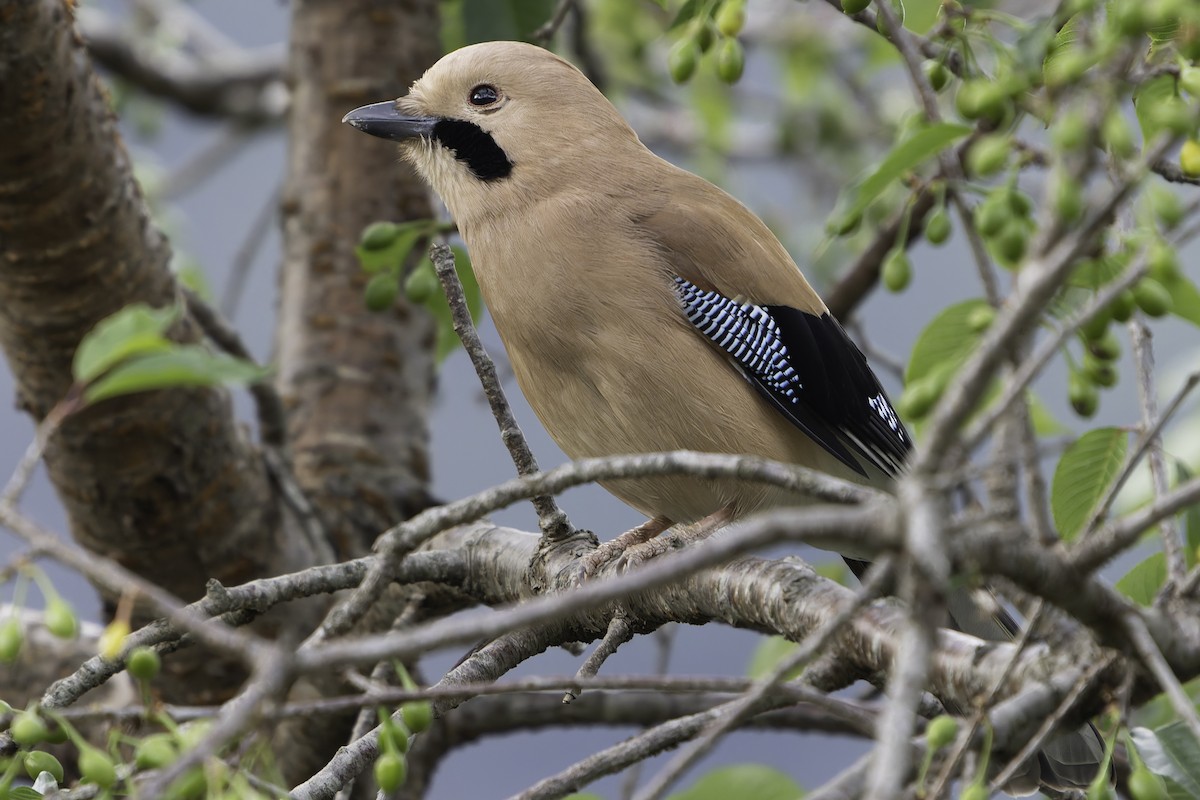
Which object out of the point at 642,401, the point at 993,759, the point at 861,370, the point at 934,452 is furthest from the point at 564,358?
the point at 934,452

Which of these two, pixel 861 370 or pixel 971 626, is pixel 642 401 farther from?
pixel 971 626

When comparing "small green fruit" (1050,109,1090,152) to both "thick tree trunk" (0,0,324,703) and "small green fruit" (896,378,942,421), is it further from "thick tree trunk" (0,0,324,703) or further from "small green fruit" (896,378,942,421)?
"thick tree trunk" (0,0,324,703)

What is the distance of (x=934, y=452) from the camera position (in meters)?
1.20

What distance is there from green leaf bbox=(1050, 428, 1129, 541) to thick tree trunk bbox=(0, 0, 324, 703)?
206cm

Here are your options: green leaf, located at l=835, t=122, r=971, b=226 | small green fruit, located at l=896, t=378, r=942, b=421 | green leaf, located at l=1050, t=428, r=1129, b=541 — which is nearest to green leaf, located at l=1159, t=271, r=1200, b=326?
green leaf, located at l=1050, t=428, r=1129, b=541

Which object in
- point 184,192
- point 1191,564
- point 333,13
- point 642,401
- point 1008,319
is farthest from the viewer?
point 184,192

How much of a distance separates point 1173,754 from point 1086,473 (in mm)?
561

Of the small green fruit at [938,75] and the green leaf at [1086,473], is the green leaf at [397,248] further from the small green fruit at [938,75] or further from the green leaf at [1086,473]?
the green leaf at [1086,473]

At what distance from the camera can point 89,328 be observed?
3281mm

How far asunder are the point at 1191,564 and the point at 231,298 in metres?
3.52

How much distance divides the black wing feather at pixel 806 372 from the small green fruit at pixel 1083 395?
3.59 ft

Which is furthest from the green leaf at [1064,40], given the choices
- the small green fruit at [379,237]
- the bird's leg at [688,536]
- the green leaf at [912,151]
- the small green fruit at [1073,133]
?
the small green fruit at [379,237]

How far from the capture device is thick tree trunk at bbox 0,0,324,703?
3.01 meters

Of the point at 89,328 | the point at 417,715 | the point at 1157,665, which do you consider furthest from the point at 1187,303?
the point at 89,328
